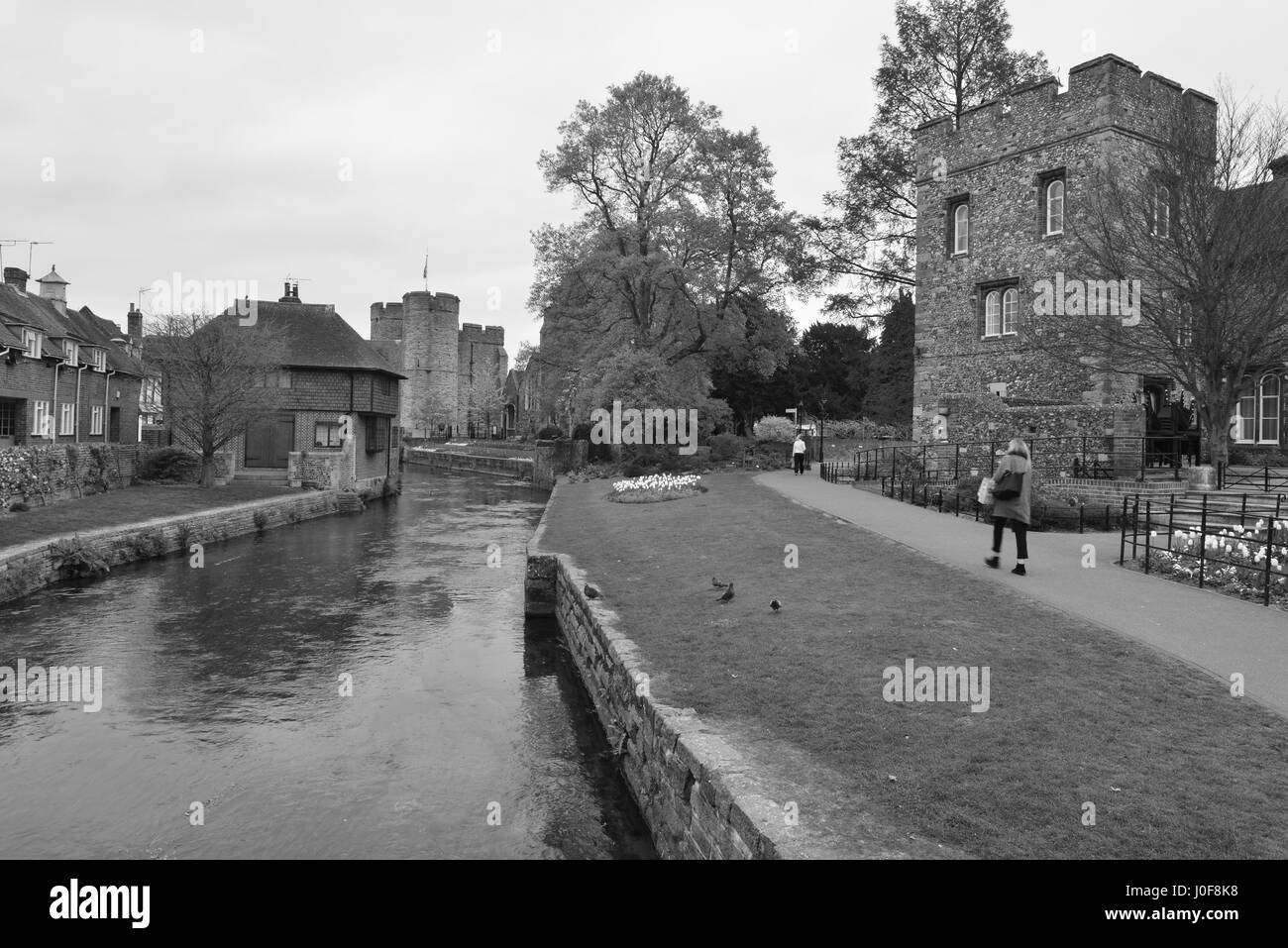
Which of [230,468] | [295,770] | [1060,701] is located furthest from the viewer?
[230,468]

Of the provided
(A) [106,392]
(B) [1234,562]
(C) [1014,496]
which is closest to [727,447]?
(C) [1014,496]

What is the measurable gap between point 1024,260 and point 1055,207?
1698 millimetres

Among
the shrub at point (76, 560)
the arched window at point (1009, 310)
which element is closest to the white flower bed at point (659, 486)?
the arched window at point (1009, 310)

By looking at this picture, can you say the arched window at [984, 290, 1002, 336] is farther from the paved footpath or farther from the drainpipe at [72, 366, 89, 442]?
the drainpipe at [72, 366, 89, 442]

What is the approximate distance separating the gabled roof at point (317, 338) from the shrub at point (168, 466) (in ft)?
23.6

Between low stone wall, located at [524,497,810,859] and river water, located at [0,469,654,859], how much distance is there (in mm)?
361

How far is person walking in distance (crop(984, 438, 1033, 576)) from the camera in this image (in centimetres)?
1190

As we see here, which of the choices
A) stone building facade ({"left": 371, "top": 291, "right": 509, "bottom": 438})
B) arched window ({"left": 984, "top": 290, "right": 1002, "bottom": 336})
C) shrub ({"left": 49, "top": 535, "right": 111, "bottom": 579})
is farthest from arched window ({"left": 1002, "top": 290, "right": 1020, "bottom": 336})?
stone building facade ({"left": 371, "top": 291, "right": 509, "bottom": 438})

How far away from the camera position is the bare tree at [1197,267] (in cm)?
1797

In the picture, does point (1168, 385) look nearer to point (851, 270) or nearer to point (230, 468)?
point (851, 270)

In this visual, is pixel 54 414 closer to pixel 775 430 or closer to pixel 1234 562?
pixel 775 430
